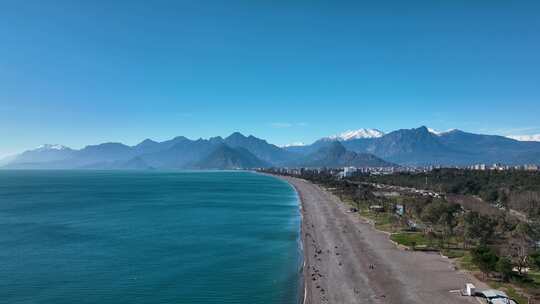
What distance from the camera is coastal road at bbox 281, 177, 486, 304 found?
108 ft

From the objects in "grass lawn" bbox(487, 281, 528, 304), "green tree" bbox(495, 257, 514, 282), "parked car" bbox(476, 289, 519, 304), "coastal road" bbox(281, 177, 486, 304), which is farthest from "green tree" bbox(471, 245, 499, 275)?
"parked car" bbox(476, 289, 519, 304)

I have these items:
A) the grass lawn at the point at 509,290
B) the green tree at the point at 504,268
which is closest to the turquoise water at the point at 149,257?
the grass lawn at the point at 509,290

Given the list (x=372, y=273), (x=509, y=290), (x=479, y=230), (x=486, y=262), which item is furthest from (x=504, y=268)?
(x=479, y=230)

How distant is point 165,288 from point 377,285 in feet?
56.8

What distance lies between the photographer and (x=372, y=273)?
130 ft

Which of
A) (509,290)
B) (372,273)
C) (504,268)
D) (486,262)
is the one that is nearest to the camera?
(509,290)

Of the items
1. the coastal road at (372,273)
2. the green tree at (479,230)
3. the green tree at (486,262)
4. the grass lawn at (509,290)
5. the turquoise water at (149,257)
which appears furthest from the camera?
the green tree at (479,230)

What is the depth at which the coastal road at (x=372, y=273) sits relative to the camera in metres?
32.9

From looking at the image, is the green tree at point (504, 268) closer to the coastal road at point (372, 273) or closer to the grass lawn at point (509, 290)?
the grass lawn at point (509, 290)

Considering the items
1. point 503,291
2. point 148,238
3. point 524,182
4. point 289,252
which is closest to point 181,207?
point 148,238

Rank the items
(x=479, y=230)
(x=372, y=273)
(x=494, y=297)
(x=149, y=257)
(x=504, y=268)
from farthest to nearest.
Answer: (x=479, y=230) → (x=149, y=257) → (x=372, y=273) → (x=504, y=268) → (x=494, y=297)

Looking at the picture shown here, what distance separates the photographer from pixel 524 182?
372 feet

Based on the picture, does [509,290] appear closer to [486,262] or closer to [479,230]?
[486,262]

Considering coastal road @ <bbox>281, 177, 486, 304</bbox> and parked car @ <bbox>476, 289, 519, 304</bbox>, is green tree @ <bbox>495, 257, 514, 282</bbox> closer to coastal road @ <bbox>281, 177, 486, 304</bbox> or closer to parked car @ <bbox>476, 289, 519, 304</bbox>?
coastal road @ <bbox>281, 177, 486, 304</bbox>
